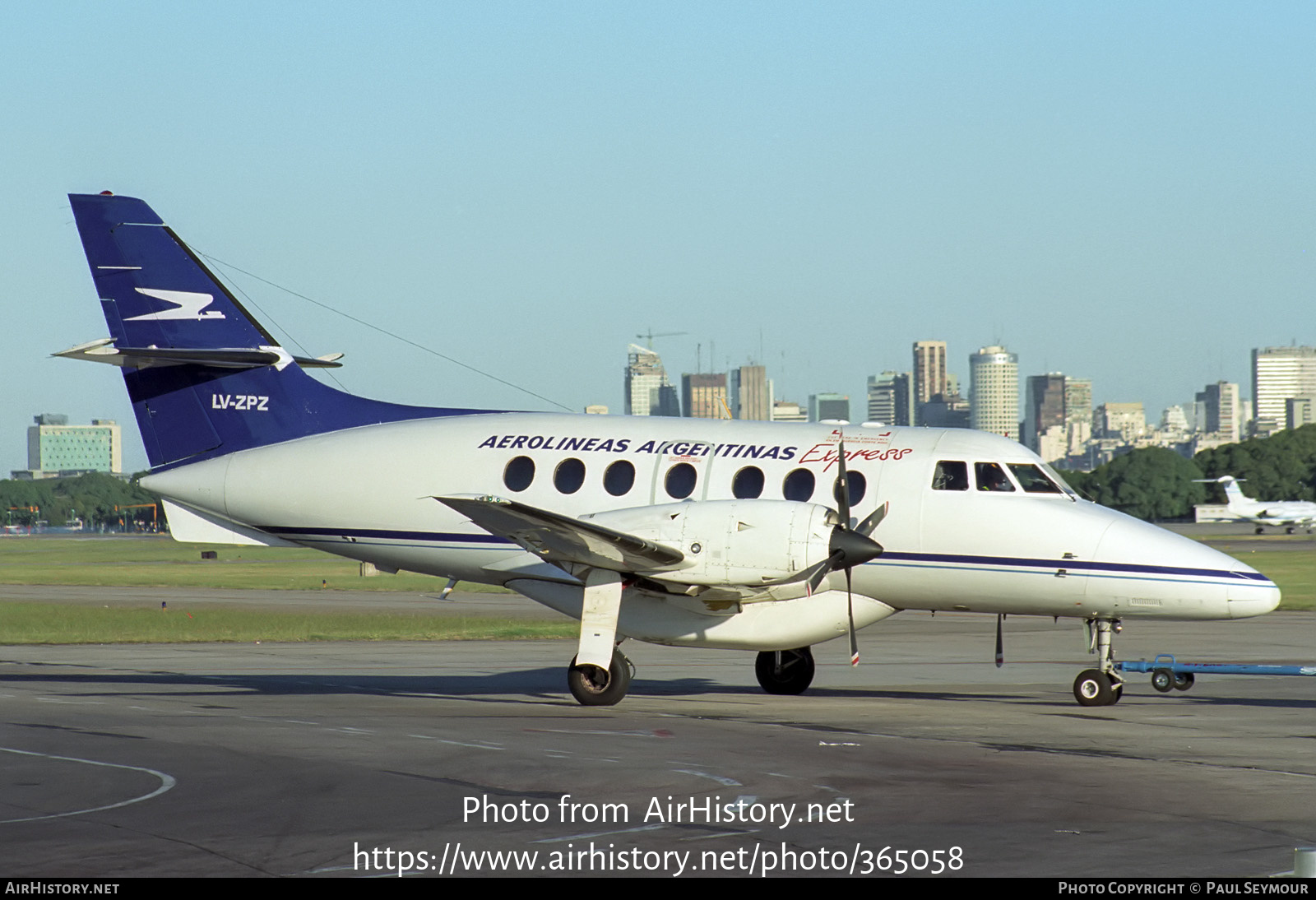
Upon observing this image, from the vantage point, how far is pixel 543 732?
15.8 meters

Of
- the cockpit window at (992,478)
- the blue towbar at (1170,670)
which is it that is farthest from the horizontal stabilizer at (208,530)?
the blue towbar at (1170,670)

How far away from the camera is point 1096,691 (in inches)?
729

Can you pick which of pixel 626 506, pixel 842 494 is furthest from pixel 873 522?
pixel 626 506

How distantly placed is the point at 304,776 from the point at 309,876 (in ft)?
13.1

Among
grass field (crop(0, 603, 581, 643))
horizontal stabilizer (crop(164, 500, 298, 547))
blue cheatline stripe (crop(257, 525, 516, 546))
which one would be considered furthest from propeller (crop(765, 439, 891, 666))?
grass field (crop(0, 603, 581, 643))

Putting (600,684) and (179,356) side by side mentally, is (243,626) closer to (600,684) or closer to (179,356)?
(179,356)

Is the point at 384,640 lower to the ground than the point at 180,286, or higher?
lower

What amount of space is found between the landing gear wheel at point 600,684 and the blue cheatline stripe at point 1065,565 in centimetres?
377

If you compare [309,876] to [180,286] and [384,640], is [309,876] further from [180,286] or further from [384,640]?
[384,640]

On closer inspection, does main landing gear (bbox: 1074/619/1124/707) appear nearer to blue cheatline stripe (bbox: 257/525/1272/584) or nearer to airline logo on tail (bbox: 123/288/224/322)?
blue cheatline stripe (bbox: 257/525/1272/584)

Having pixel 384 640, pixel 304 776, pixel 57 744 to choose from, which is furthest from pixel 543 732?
pixel 384 640

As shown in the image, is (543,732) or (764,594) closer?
(543,732)

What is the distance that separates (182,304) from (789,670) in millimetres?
Result: 10786

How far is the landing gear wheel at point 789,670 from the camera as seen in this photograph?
2080 centimetres
